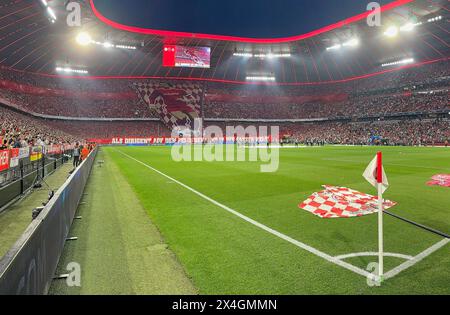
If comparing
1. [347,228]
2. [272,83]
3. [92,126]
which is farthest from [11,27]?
[272,83]

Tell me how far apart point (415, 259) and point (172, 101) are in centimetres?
7397

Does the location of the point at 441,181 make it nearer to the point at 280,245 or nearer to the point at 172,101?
the point at 280,245

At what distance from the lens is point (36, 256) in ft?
10.5

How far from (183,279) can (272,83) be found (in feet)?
291

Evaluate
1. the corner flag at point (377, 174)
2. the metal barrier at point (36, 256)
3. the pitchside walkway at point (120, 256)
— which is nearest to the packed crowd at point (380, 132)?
the pitchside walkway at point (120, 256)

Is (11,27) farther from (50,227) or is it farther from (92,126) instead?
(50,227)

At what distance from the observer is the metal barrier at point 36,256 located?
2.39m

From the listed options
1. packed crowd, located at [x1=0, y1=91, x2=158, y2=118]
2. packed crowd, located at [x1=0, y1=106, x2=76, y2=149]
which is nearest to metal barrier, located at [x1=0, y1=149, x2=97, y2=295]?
packed crowd, located at [x1=0, y1=106, x2=76, y2=149]

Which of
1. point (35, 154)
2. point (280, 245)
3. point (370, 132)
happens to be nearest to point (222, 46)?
point (370, 132)

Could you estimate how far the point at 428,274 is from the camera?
3953 mm

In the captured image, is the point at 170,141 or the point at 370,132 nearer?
the point at 170,141

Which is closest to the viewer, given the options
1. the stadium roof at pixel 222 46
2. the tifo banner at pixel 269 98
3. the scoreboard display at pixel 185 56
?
the stadium roof at pixel 222 46

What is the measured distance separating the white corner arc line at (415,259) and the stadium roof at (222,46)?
38.1 meters

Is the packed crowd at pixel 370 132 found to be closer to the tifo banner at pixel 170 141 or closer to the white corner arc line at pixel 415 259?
the tifo banner at pixel 170 141
